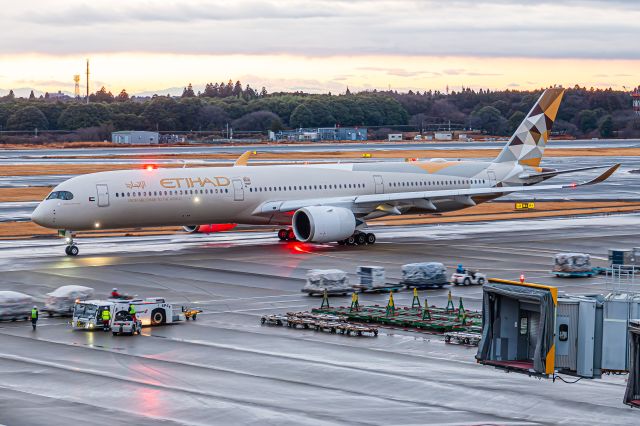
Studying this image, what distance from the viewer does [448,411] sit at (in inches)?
1169

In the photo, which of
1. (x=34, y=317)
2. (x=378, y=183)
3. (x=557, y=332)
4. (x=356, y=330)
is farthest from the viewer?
(x=378, y=183)

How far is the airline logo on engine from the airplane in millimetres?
60

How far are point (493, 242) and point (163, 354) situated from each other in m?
35.5

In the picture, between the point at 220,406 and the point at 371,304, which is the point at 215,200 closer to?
the point at 371,304

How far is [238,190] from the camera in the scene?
66000mm

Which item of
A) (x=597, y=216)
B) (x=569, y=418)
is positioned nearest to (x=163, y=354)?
(x=569, y=418)

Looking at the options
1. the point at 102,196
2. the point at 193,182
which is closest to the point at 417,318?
the point at 193,182

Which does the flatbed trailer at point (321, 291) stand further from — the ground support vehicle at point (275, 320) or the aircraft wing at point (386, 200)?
the aircraft wing at point (386, 200)

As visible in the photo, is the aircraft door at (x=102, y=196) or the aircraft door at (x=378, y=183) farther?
the aircraft door at (x=378, y=183)

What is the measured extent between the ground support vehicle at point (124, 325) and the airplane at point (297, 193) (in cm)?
2126

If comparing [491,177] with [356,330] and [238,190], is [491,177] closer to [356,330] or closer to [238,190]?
[238,190]

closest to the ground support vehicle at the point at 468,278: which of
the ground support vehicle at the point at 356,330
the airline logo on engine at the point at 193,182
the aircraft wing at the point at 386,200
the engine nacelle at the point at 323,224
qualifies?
the ground support vehicle at the point at 356,330

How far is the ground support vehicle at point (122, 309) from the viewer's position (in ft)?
138

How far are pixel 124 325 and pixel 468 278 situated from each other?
59.9ft
